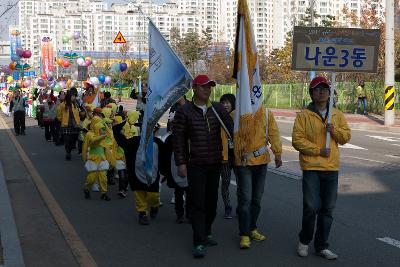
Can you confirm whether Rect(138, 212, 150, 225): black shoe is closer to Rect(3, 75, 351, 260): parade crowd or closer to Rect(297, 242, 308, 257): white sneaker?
Rect(3, 75, 351, 260): parade crowd

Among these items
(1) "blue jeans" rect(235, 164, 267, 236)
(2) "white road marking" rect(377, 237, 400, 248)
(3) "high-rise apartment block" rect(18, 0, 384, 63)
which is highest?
(3) "high-rise apartment block" rect(18, 0, 384, 63)

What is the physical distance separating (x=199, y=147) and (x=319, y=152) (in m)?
1.15

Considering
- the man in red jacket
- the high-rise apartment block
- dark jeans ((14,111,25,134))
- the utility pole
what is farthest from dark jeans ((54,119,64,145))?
the high-rise apartment block

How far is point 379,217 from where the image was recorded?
7816mm

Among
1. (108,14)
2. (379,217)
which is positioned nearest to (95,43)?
(108,14)

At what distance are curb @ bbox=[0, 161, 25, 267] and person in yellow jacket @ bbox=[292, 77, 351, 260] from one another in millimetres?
2833

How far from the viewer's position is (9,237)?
6.91 meters

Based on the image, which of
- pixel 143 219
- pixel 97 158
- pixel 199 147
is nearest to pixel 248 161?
pixel 199 147

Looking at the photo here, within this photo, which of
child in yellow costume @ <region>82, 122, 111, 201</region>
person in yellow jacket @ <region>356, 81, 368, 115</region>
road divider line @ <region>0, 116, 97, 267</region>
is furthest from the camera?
person in yellow jacket @ <region>356, 81, 368, 115</region>

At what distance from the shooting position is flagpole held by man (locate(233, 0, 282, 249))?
6.23 m

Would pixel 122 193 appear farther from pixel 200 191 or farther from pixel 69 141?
pixel 69 141

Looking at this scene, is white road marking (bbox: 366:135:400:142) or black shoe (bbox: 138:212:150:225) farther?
white road marking (bbox: 366:135:400:142)

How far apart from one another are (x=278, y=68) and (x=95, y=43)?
65503 mm

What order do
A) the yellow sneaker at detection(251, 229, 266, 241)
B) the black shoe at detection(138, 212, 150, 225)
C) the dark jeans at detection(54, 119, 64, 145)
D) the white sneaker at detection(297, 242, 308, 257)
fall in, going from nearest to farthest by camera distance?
the white sneaker at detection(297, 242, 308, 257), the yellow sneaker at detection(251, 229, 266, 241), the black shoe at detection(138, 212, 150, 225), the dark jeans at detection(54, 119, 64, 145)
